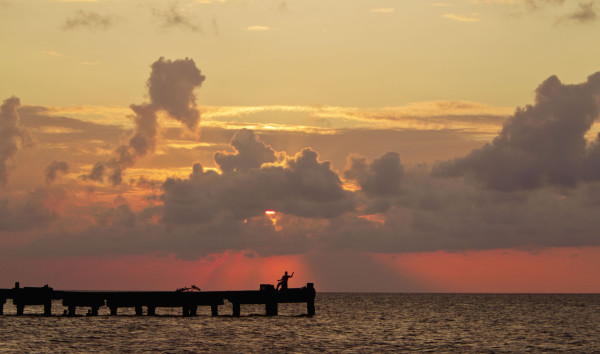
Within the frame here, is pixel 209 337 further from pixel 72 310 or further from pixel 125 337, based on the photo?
pixel 72 310

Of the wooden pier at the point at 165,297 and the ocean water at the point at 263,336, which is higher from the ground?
the wooden pier at the point at 165,297

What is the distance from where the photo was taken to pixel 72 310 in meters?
69.3

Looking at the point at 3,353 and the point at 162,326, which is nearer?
the point at 3,353

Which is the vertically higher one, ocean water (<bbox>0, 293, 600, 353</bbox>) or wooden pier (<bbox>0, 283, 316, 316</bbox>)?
wooden pier (<bbox>0, 283, 316, 316</bbox>)

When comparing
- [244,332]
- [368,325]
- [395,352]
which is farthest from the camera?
[368,325]

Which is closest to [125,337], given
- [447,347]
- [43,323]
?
[43,323]

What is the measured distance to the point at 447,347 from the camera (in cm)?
5381

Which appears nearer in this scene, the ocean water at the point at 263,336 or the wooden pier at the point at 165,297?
the ocean water at the point at 263,336

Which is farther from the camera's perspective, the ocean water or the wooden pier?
the wooden pier

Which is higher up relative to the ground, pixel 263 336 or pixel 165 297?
pixel 165 297

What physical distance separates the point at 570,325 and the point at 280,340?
45639 mm

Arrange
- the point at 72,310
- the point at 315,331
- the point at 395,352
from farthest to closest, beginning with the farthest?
the point at 72,310 → the point at 315,331 → the point at 395,352

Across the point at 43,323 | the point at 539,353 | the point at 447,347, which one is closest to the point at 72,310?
the point at 43,323

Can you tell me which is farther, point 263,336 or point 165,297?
point 165,297
